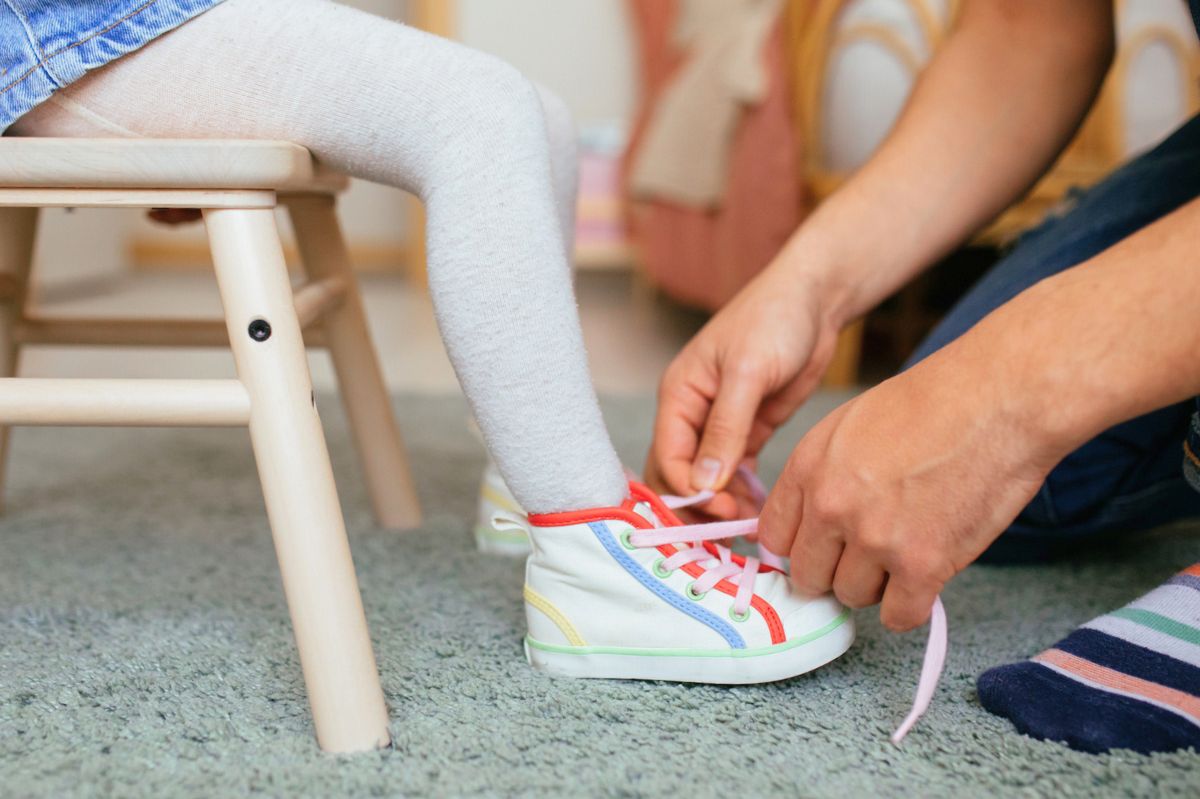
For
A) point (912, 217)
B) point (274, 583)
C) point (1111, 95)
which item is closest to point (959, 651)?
point (912, 217)

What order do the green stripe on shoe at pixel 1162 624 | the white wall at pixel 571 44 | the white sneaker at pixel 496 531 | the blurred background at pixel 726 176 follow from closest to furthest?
the green stripe on shoe at pixel 1162 624 → the white sneaker at pixel 496 531 → the blurred background at pixel 726 176 → the white wall at pixel 571 44

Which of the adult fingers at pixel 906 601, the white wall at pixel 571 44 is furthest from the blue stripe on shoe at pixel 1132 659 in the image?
the white wall at pixel 571 44

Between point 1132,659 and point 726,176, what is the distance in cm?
131

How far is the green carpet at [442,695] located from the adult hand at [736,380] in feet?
0.43

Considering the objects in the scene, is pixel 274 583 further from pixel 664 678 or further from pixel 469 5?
pixel 469 5

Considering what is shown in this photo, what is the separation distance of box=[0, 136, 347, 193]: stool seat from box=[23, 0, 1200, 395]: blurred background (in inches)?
29.6

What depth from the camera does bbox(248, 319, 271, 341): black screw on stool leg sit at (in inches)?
18.7

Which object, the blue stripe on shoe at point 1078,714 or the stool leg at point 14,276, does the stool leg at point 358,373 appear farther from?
the blue stripe on shoe at point 1078,714

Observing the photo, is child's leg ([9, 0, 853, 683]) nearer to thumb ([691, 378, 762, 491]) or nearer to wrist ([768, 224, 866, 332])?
thumb ([691, 378, 762, 491])

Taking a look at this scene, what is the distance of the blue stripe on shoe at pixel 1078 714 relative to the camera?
0.46m

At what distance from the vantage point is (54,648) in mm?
582

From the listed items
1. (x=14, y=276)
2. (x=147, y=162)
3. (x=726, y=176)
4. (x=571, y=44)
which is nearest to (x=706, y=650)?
(x=147, y=162)

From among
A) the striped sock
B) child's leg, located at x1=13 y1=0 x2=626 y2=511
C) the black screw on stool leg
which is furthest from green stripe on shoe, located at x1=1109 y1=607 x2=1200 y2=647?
the black screw on stool leg

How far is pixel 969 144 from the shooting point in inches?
27.7
